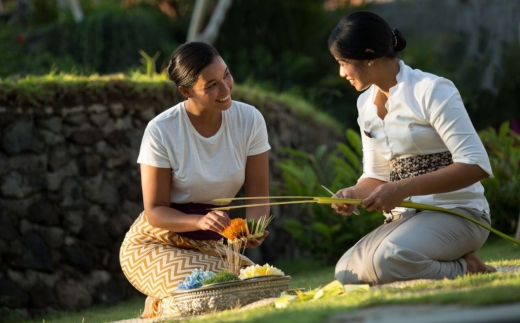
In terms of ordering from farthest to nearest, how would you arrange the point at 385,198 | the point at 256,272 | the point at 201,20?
1. the point at 201,20
2. the point at 256,272
3. the point at 385,198

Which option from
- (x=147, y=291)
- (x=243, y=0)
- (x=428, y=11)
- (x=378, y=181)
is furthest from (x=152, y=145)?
(x=428, y=11)

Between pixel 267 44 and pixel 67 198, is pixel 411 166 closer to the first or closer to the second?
pixel 67 198

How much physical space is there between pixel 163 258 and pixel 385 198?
1421mm

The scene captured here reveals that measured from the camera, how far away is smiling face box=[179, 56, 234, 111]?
4.76 metres

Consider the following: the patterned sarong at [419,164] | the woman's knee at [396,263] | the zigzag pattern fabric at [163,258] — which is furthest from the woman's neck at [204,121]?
the woman's knee at [396,263]

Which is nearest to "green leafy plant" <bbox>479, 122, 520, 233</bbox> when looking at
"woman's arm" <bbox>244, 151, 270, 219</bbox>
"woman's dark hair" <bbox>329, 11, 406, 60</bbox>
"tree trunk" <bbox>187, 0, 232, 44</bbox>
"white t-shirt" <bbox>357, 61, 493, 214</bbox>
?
"woman's arm" <bbox>244, 151, 270, 219</bbox>

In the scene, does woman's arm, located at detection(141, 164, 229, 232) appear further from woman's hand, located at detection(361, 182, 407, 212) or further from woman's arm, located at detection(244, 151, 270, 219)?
woman's hand, located at detection(361, 182, 407, 212)

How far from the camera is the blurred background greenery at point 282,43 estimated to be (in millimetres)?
13180

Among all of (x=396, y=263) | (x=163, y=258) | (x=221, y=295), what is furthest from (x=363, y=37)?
(x=163, y=258)

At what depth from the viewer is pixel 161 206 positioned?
4793 millimetres

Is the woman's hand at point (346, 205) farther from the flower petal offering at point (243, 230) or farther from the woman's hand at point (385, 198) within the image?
the flower petal offering at point (243, 230)

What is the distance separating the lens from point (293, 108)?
36.1 ft

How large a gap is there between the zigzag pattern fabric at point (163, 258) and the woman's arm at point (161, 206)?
0.17 metres

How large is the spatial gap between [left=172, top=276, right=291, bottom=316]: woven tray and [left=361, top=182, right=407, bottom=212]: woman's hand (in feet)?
2.27
